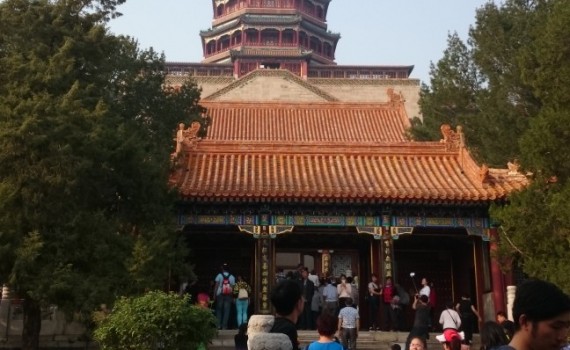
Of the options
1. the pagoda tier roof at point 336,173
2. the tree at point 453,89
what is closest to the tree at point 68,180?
the pagoda tier roof at point 336,173

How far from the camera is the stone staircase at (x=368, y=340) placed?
462 inches

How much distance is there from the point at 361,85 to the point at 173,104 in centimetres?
2217

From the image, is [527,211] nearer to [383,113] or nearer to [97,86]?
[97,86]

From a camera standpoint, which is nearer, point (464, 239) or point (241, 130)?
point (464, 239)

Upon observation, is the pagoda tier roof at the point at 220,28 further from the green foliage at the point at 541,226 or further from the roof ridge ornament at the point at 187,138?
the green foliage at the point at 541,226

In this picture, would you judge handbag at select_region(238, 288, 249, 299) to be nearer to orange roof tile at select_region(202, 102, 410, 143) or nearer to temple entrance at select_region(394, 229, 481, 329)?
temple entrance at select_region(394, 229, 481, 329)

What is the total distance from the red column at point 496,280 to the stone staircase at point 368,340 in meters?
1.12

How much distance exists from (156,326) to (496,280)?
26.3 feet

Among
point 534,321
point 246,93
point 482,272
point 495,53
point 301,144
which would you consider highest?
point 246,93

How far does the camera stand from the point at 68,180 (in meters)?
9.88

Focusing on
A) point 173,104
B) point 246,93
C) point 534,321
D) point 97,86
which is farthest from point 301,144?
point 246,93

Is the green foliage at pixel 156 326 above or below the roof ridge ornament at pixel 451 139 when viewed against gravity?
below

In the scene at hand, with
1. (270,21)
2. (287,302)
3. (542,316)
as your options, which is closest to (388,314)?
(287,302)

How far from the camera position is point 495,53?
18.5 m
